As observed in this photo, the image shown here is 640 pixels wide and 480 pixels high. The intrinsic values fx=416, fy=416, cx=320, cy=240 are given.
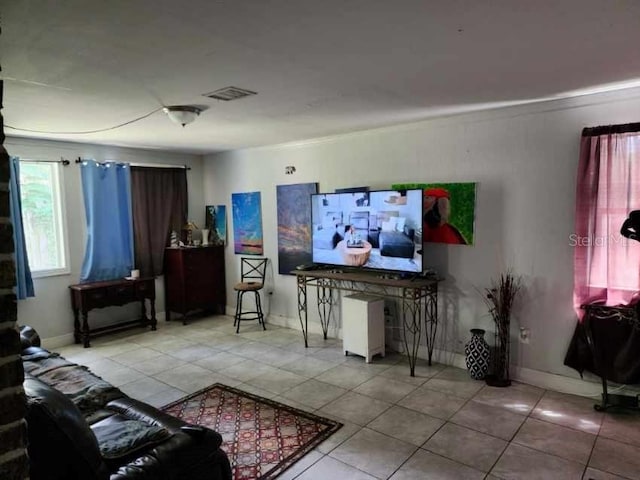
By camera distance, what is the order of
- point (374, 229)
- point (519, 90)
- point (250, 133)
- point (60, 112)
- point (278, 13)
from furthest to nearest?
1. point (250, 133)
2. point (374, 229)
3. point (60, 112)
4. point (519, 90)
5. point (278, 13)

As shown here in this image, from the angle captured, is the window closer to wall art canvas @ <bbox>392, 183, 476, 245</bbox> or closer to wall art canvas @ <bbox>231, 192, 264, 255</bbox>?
wall art canvas @ <bbox>231, 192, 264, 255</bbox>

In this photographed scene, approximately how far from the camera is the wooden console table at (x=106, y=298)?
484 cm

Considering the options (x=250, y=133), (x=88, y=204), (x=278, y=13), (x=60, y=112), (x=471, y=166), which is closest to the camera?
(x=278, y=13)

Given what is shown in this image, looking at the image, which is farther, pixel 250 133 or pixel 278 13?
pixel 250 133

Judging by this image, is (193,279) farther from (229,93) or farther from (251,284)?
(229,93)

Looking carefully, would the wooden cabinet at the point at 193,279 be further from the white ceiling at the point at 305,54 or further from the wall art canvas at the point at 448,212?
the wall art canvas at the point at 448,212

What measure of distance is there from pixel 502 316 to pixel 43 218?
16.5 feet

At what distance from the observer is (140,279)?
209 inches

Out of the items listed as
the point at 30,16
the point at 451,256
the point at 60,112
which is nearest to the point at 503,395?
the point at 451,256

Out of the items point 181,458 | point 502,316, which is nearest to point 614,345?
point 502,316

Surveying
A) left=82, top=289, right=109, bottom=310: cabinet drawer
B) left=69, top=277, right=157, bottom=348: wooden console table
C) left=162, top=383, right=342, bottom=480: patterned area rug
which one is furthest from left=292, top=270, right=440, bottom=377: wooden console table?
left=82, top=289, right=109, bottom=310: cabinet drawer

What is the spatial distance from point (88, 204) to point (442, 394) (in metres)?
4.51

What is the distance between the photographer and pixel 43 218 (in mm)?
4832

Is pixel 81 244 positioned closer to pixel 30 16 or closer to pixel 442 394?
pixel 30 16
